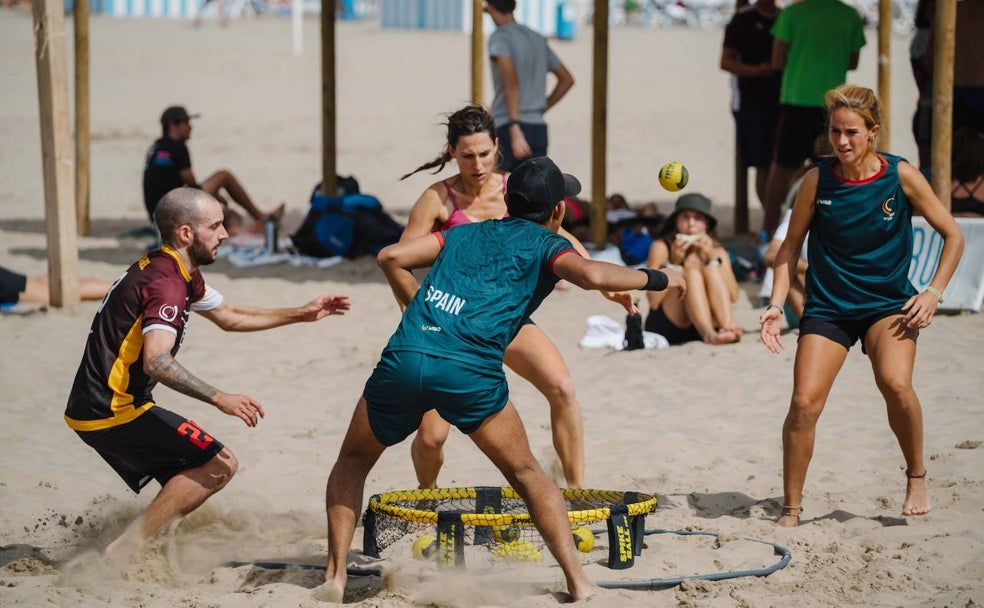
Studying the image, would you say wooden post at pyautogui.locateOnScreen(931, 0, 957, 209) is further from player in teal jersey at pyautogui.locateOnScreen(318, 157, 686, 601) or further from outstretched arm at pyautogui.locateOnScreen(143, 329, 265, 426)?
outstretched arm at pyautogui.locateOnScreen(143, 329, 265, 426)

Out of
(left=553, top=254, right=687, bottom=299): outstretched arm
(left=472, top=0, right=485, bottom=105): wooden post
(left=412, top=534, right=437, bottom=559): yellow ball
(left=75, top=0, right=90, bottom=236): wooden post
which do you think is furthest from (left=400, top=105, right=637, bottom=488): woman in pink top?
(left=75, top=0, right=90, bottom=236): wooden post

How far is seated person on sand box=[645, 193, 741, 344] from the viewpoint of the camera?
28.0 ft

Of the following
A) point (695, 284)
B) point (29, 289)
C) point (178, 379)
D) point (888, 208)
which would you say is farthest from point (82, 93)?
point (888, 208)

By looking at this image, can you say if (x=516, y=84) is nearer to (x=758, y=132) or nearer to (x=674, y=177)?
(x=758, y=132)

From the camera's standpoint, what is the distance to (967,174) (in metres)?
9.26

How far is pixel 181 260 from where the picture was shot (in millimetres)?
4738

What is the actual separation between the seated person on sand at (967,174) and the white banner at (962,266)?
20cm

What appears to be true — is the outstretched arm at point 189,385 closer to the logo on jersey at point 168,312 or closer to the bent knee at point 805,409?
the logo on jersey at point 168,312

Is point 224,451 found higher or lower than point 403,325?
lower

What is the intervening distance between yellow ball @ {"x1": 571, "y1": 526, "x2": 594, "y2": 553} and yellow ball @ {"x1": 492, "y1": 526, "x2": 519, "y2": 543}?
0.25m

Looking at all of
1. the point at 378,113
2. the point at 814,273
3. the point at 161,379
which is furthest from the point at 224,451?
the point at 378,113

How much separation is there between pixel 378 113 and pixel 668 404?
16807mm

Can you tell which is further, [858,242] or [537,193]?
[858,242]

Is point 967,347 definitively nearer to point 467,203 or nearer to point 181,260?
point 467,203
